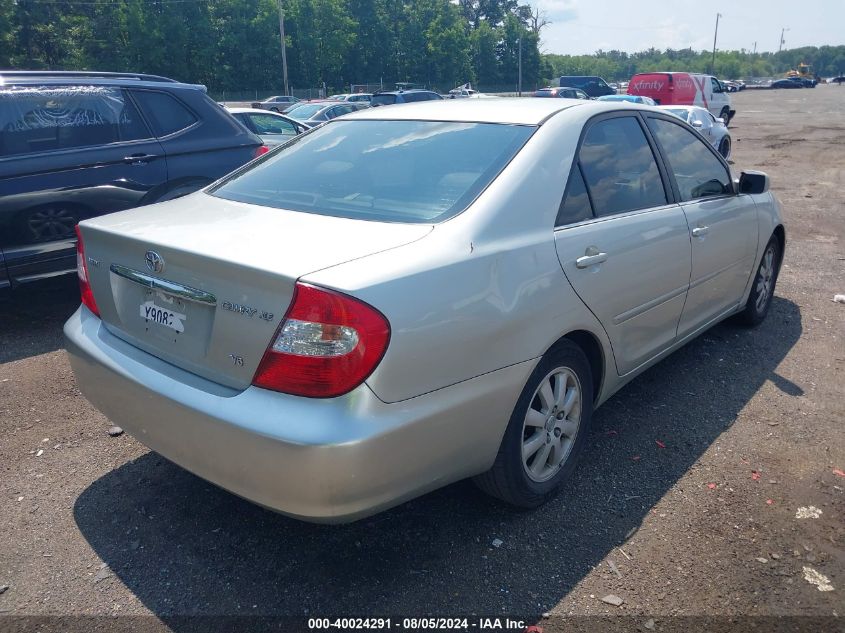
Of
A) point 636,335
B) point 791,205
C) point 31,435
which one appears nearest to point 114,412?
point 31,435

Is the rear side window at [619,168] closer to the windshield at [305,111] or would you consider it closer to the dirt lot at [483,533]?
the dirt lot at [483,533]

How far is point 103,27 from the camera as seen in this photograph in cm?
5972

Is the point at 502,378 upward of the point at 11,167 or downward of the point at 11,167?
downward

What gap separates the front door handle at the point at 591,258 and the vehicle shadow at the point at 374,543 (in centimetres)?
104

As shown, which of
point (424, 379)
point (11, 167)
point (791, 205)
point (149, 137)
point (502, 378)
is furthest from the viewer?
point (791, 205)

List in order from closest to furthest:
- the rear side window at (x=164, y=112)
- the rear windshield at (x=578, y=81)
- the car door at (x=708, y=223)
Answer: the car door at (x=708, y=223) → the rear side window at (x=164, y=112) → the rear windshield at (x=578, y=81)

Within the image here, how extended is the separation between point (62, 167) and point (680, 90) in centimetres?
2490

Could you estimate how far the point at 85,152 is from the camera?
209 inches

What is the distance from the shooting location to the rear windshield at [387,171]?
9.36ft

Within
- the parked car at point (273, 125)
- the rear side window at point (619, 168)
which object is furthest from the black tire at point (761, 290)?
the parked car at point (273, 125)

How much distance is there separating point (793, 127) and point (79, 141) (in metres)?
29.7

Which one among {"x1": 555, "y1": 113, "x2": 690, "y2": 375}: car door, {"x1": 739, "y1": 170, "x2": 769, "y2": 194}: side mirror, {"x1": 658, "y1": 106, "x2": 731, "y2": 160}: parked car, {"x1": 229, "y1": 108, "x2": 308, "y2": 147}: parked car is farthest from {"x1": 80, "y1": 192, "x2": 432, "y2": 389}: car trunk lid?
{"x1": 658, "y1": 106, "x2": 731, "y2": 160}: parked car

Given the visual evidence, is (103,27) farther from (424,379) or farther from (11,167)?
(424,379)

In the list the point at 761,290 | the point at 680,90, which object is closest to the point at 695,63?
the point at 680,90
